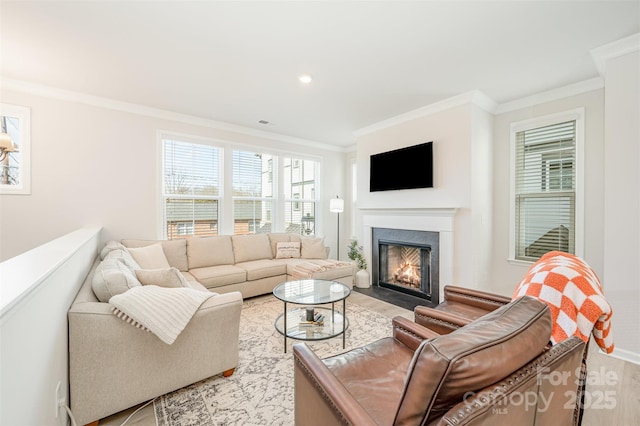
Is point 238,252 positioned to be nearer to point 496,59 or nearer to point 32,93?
point 32,93

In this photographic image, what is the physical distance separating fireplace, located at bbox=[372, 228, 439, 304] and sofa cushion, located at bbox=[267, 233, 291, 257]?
1.54m

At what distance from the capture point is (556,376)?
870mm

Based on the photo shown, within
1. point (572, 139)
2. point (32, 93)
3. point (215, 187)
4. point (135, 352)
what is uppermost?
point (32, 93)

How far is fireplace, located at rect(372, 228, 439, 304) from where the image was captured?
12.1 feet

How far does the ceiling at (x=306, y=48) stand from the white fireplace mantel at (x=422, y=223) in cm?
152

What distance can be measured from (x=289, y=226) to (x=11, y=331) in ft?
15.1

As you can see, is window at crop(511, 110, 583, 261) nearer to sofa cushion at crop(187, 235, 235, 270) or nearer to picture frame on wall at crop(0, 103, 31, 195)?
sofa cushion at crop(187, 235, 235, 270)

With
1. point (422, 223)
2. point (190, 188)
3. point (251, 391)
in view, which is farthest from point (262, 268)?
point (422, 223)

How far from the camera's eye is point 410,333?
5.05ft

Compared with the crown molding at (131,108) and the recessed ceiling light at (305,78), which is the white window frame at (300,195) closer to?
the crown molding at (131,108)

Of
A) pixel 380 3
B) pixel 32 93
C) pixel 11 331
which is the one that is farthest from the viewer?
pixel 32 93

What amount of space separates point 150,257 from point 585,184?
16.8ft

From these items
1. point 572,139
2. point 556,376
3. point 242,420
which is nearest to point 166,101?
point 242,420

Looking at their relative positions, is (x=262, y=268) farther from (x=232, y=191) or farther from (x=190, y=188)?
(x=190, y=188)
